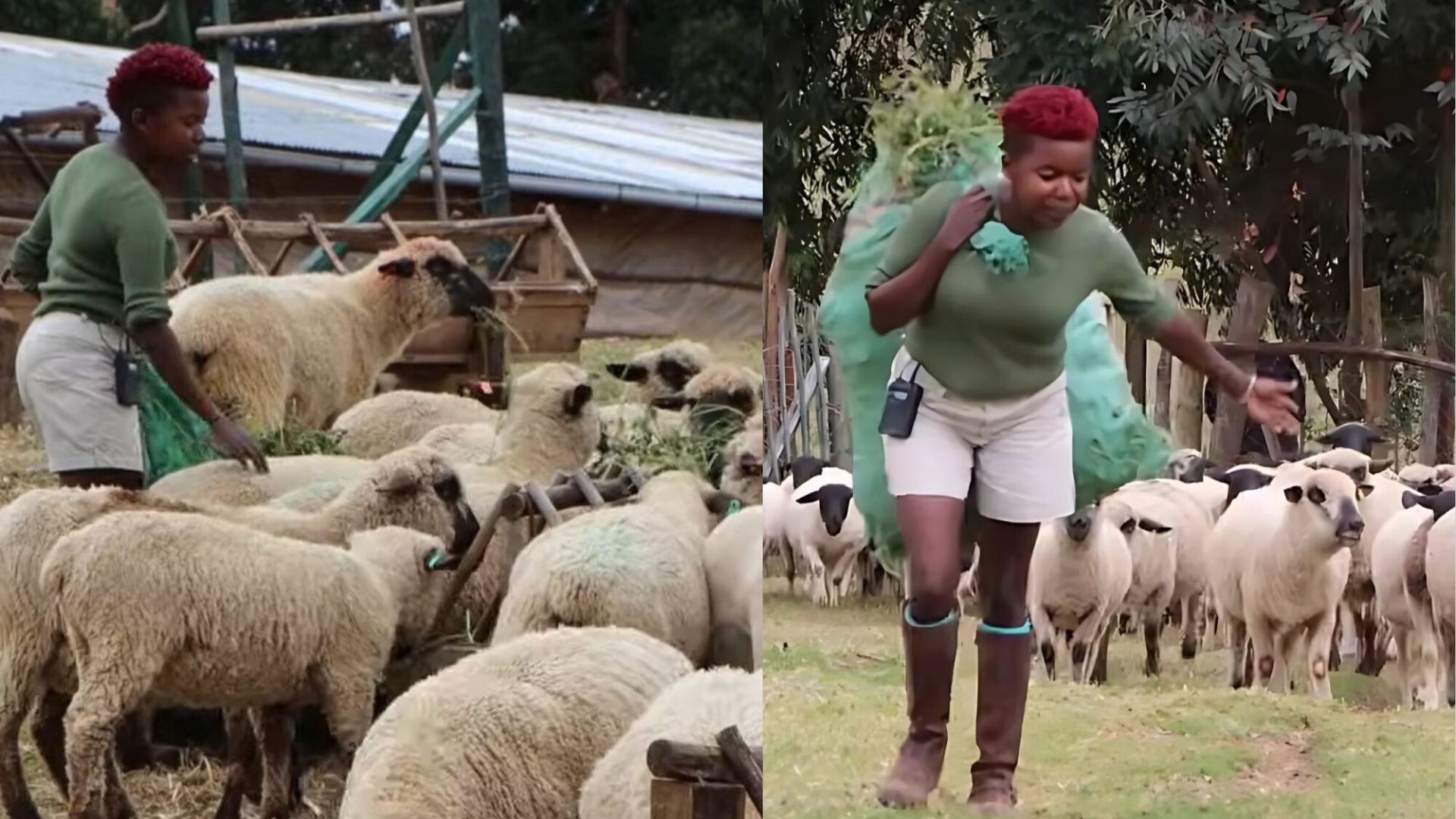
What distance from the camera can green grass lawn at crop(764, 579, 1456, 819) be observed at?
2793 millimetres

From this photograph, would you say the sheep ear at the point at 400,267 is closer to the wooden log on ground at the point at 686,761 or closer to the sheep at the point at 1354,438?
the wooden log on ground at the point at 686,761

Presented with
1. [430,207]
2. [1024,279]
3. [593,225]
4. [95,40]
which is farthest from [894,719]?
[95,40]

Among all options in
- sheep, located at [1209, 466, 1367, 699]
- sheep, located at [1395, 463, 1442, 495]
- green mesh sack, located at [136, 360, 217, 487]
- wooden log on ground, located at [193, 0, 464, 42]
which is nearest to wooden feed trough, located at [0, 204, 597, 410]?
green mesh sack, located at [136, 360, 217, 487]

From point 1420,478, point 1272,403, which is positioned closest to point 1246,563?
point 1420,478

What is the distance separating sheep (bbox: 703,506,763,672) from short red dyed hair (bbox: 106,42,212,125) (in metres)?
1.04

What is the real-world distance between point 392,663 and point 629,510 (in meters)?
0.58

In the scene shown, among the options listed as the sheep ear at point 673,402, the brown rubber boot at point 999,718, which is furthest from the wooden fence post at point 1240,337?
the sheep ear at point 673,402

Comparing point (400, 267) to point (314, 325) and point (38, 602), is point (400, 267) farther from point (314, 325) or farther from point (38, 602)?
point (38, 602)

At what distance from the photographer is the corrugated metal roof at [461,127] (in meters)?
2.71

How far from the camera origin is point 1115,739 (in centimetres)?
293

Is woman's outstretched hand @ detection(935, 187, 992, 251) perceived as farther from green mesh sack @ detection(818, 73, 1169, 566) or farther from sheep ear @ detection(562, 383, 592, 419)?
sheep ear @ detection(562, 383, 592, 419)

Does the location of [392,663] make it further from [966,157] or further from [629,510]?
[966,157]

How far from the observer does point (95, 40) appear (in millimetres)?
2754

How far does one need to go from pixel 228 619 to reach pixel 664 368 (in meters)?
0.89
